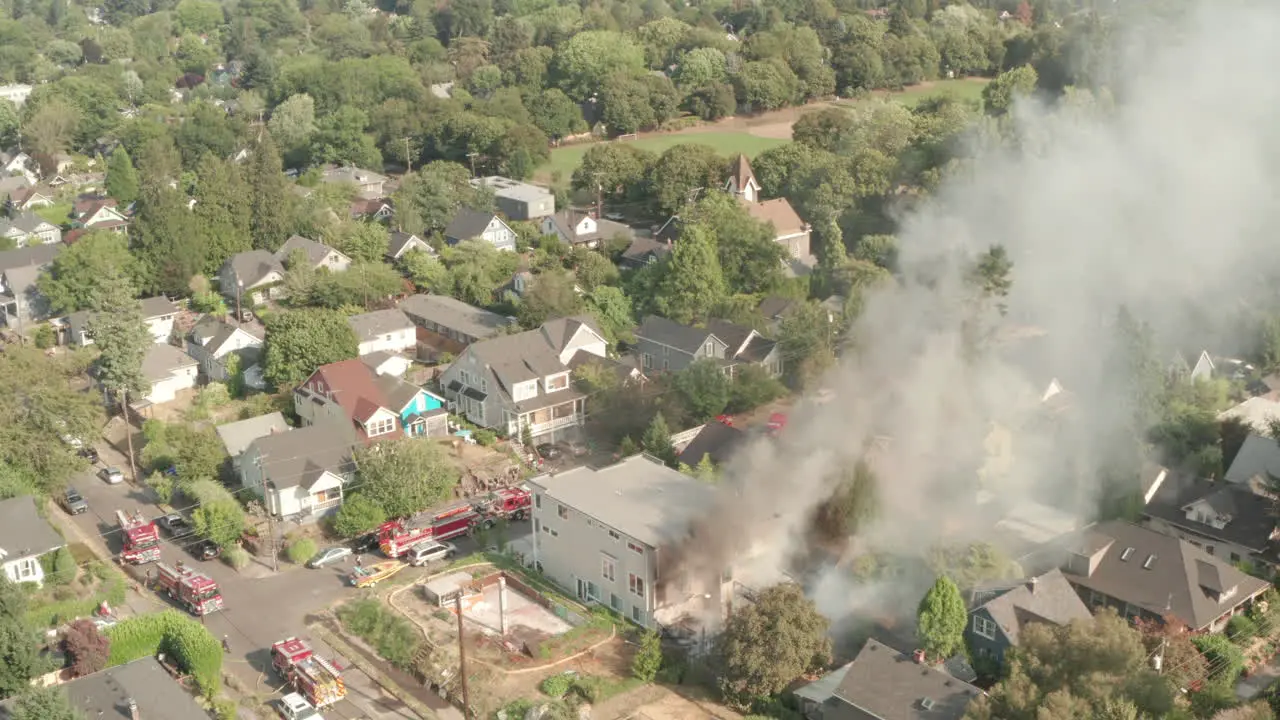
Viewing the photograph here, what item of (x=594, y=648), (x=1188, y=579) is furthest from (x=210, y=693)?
(x=1188, y=579)

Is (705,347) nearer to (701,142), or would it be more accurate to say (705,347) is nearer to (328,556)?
(328,556)

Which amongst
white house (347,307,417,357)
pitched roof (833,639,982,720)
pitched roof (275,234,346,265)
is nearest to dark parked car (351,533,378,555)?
white house (347,307,417,357)

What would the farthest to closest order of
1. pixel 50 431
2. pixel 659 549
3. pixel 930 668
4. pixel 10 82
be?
pixel 10 82 < pixel 50 431 < pixel 659 549 < pixel 930 668

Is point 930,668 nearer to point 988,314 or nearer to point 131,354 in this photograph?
point 988,314

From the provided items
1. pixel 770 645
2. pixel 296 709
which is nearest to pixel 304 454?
pixel 296 709

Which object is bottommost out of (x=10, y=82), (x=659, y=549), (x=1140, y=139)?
(x=10, y=82)

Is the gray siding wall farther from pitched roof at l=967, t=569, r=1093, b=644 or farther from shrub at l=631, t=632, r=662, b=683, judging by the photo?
pitched roof at l=967, t=569, r=1093, b=644

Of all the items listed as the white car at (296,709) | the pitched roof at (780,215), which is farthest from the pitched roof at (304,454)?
the pitched roof at (780,215)

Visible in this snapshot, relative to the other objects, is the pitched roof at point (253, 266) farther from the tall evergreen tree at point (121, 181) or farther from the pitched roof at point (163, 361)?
the tall evergreen tree at point (121, 181)
